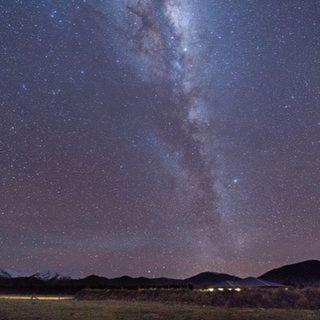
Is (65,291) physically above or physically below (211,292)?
above

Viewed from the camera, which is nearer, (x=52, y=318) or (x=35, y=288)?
(x=52, y=318)

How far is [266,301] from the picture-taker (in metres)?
50.6

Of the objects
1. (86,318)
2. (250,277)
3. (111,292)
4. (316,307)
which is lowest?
(86,318)

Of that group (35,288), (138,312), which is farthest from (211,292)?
(35,288)

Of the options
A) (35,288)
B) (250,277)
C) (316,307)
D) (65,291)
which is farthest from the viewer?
(35,288)

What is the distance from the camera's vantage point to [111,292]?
63844 mm

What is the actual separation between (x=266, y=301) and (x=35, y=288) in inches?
2127

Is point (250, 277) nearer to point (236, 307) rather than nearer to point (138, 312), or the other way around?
A: point (236, 307)

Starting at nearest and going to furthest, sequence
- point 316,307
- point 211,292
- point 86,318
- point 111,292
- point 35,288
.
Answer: point 86,318 → point 316,307 → point 211,292 → point 111,292 → point 35,288

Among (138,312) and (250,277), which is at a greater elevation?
(250,277)

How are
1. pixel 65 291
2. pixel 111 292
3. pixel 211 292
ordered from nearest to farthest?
pixel 211 292 < pixel 111 292 < pixel 65 291

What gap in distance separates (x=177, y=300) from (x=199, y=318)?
1791cm

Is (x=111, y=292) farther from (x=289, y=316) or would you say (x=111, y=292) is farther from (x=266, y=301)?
(x=289, y=316)

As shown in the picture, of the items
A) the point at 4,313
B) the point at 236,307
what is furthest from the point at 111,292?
the point at 4,313
